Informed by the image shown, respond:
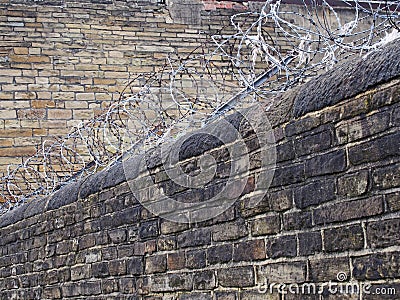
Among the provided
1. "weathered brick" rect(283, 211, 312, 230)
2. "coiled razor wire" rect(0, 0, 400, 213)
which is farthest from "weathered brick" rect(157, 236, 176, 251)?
"weathered brick" rect(283, 211, 312, 230)

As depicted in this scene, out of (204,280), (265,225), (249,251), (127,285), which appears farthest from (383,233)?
(127,285)

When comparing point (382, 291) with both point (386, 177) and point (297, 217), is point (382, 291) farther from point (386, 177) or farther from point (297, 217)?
point (297, 217)

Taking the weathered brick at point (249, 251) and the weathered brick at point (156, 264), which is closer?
the weathered brick at point (249, 251)

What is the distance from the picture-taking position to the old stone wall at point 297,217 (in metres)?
2.73

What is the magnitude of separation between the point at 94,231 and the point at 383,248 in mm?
2954

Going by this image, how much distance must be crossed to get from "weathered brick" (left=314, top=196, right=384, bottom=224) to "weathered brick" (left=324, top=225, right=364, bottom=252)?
37 millimetres

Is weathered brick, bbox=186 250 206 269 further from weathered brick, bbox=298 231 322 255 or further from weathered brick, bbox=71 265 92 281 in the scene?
weathered brick, bbox=71 265 92 281

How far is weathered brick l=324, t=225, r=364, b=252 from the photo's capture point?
110 inches

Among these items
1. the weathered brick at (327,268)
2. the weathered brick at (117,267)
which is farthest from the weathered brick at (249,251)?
the weathered brick at (117,267)

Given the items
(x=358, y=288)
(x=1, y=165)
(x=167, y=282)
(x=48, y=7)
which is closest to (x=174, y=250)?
(x=167, y=282)

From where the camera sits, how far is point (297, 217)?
3.19 meters

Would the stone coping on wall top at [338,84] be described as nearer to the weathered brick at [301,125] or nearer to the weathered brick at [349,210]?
the weathered brick at [301,125]

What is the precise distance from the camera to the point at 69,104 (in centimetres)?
1088

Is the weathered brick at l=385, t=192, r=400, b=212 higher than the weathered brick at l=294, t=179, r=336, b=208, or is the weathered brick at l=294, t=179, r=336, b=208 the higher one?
the weathered brick at l=294, t=179, r=336, b=208
